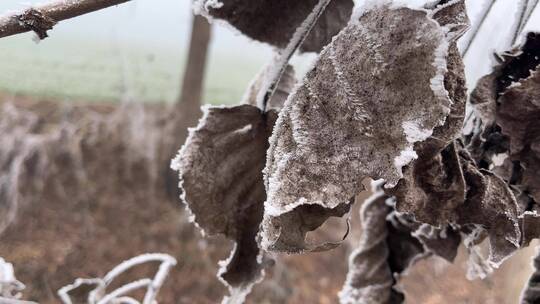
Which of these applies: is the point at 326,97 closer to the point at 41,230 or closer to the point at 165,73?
the point at 41,230

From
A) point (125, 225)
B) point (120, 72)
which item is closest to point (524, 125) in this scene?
point (125, 225)

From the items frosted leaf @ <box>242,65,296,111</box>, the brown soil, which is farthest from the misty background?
frosted leaf @ <box>242,65,296,111</box>

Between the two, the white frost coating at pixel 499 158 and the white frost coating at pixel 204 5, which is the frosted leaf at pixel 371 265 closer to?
the white frost coating at pixel 499 158

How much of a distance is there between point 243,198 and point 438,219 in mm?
136

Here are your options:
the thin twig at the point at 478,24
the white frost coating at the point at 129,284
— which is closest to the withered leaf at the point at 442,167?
the thin twig at the point at 478,24

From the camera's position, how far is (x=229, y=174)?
36 centimetres

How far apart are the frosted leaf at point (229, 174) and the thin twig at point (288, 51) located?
13 mm

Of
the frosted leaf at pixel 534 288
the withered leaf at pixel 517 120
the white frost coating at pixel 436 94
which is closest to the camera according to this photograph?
the white frost coating at pixel 436 94

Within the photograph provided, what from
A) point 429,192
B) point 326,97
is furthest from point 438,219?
point 326,97

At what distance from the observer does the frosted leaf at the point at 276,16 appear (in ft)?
1.21

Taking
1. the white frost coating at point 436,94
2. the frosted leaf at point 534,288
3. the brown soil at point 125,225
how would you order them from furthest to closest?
the brown soil at point 125,225
the frosted leaf at point 534,288
the white frost coating at point 436,94

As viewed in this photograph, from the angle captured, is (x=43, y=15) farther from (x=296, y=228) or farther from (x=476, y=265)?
(x=476, y=265)

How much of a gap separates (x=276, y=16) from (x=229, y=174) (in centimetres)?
12

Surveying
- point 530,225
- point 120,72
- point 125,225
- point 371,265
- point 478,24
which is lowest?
point 125,225
